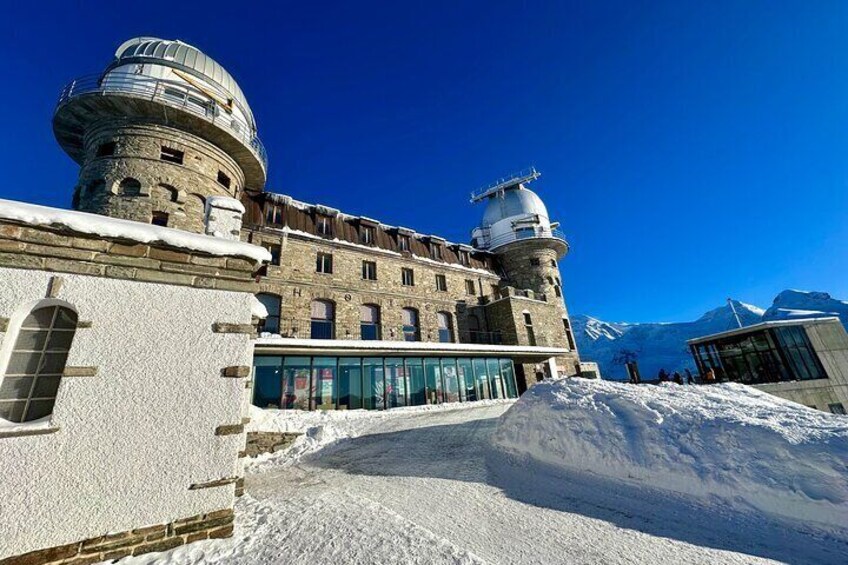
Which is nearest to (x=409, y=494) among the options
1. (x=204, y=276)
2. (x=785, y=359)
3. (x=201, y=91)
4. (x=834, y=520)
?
(x=204, y=276)

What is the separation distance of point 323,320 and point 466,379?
827 centimetres

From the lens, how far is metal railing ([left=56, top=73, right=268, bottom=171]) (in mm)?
13023

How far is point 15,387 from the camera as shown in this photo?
11.8 feet

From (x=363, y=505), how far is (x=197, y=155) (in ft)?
54.1

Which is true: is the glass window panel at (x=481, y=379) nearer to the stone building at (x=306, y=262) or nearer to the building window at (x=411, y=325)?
the stone building at (x=306, y=262)

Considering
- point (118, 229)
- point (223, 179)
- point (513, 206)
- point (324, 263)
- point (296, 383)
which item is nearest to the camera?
point (118, 229)

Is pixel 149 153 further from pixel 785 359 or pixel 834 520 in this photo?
pixel 785 359

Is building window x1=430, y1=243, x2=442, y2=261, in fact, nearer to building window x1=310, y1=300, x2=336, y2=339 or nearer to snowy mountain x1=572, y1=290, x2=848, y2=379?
building window x1=310, y1=300, x2=336, y2=339

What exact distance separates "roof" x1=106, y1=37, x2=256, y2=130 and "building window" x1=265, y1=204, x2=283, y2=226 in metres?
5.11

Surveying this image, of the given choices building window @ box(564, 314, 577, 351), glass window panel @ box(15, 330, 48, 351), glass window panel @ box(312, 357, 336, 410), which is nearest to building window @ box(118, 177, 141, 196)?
glass window panel @ box(312, 357, 336, 410)

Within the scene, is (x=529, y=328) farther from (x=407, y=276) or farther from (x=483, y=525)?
(x=483, y=525)

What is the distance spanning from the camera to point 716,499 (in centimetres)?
422

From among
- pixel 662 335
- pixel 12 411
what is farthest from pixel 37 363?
pixel 662 335

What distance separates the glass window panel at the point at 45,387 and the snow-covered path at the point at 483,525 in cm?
214
